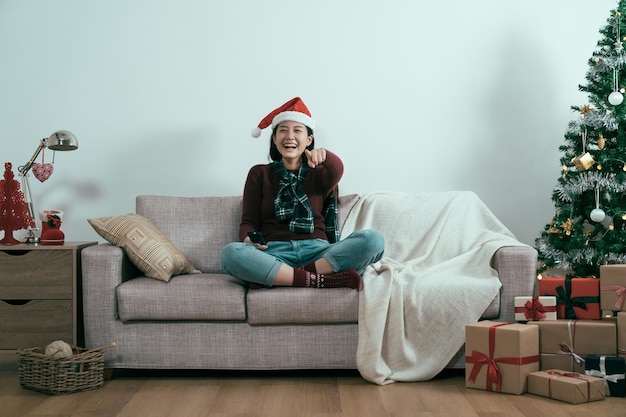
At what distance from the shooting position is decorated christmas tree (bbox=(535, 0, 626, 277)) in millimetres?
3156

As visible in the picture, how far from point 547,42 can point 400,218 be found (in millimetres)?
1330

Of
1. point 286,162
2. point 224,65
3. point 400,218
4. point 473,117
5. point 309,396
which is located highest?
point 224,65

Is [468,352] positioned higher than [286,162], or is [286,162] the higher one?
[286,162]

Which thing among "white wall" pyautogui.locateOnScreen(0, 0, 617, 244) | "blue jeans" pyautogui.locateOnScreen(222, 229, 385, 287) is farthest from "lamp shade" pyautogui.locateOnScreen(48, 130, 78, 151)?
"blue jeans" pyautogui.locateOnScreen(222, 229, 385, 287)

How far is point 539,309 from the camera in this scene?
2551 mm

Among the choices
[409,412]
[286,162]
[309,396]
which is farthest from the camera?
[286,162]

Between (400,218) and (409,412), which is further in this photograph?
(400,218)

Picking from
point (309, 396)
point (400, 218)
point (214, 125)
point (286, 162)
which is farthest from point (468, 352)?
point (214, 125)

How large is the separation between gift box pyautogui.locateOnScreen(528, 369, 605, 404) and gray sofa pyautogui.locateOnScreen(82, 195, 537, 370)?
13.1 inches

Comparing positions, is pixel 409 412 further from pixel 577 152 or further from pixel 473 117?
pixel 473 117

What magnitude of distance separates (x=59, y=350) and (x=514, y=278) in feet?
5.58

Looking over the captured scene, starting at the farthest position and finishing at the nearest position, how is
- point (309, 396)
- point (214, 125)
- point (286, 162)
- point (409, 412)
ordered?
1. point (214, 125)
2. point (286, 162)
3. point (309, 396)
4. point (409, 412)

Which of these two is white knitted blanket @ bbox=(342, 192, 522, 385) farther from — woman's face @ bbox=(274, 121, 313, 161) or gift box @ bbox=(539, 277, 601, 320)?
woman's face @ bbox=(274, 121, 313, 161)

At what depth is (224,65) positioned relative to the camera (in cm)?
370
